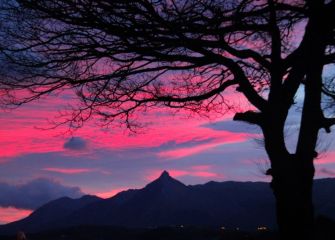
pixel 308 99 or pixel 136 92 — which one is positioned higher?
pixel 136 92

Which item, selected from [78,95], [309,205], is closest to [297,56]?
[309,205]

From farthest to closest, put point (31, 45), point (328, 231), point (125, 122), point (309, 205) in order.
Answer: point (328, 231), point (125, 122), point (31, 45), point (309, 205)

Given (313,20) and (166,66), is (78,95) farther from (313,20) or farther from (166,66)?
(313,20)

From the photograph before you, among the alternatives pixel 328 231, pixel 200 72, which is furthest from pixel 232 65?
pixel 328 231

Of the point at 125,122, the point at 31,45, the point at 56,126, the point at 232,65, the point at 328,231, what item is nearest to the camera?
the point at 232,65

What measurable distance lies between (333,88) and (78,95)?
4.86 metres

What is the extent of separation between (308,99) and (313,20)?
1167mm

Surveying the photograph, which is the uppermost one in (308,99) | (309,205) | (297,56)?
(297,56)

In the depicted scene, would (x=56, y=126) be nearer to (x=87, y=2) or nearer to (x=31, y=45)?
(x=31, y=45)

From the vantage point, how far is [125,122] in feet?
34.6

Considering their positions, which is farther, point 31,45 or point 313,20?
point 31,45

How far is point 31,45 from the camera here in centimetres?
915

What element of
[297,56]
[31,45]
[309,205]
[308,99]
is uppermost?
[31,45]

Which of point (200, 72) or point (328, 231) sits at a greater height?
point (200, 72)
